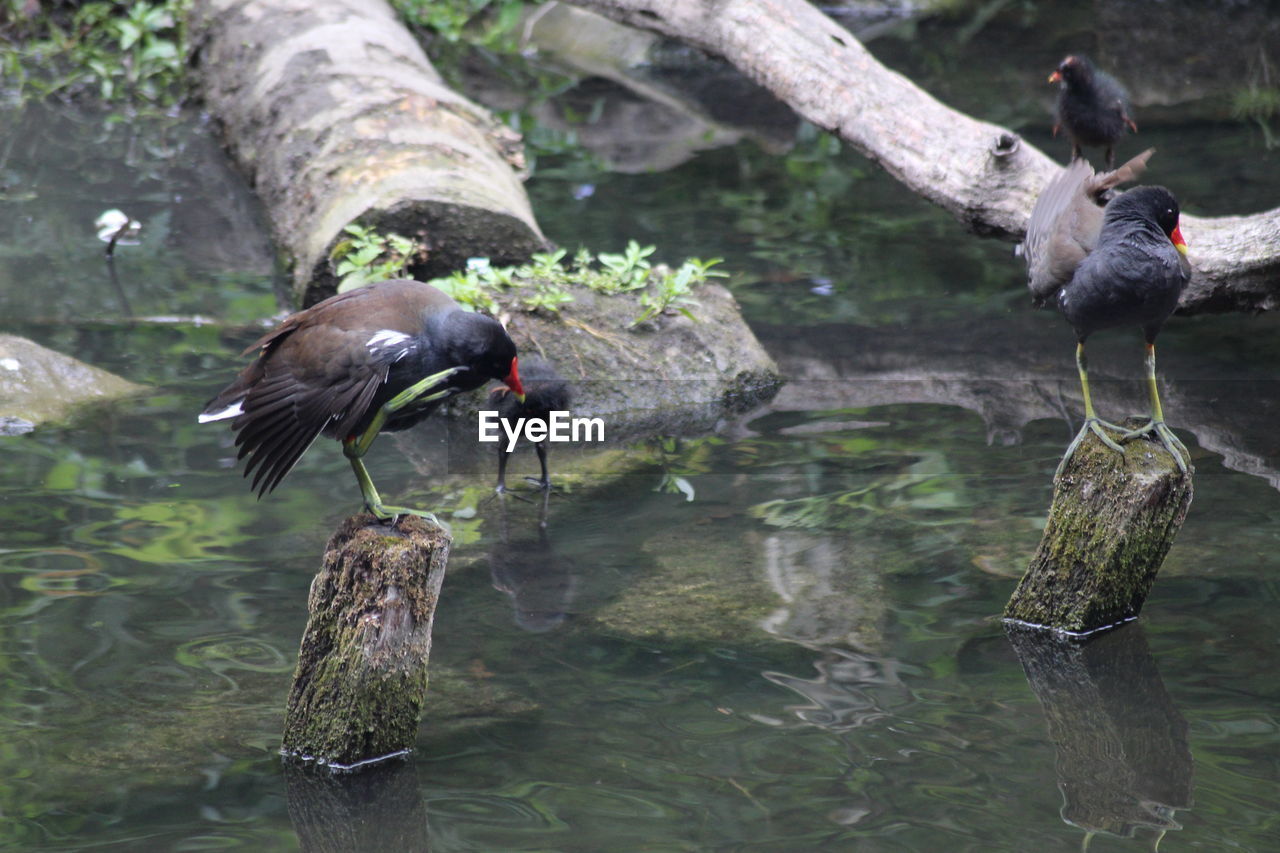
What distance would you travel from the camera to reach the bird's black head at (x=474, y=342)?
164 inches

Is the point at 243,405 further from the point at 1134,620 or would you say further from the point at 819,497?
the point at 1134,620

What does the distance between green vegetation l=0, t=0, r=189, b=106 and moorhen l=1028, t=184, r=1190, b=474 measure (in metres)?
9.11

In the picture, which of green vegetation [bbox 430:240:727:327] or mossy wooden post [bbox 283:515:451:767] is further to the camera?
green vegetation [bbox 430:240:727:327]

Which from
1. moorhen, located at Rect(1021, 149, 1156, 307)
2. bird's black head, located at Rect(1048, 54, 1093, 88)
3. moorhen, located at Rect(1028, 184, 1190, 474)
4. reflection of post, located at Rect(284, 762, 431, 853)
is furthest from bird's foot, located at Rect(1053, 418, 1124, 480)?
bird's black head, located at Rect(1048, 54, 1093, 88)

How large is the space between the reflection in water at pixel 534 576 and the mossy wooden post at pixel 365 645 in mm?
886

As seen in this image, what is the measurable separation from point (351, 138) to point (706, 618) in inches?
172

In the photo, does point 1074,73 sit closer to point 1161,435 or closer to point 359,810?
point 1161,435

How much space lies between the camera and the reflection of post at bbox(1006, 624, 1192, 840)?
3732mm

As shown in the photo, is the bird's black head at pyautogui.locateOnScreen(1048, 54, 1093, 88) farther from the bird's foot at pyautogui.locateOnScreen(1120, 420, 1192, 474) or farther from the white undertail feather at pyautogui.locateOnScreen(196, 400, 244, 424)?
the white undertail feather at pyautogui.locateOnScreen(196, 400, 244, 424)

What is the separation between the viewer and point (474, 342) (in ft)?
13.7

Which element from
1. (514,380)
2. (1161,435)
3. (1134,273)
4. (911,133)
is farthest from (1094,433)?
(911,133)

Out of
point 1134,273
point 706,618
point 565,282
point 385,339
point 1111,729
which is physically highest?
point 1134,273

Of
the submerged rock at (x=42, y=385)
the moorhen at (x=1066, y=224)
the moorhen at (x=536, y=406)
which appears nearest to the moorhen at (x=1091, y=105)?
the moorhen at (x=1066, y=224)

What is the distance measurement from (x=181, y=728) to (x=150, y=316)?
4.18 meters
